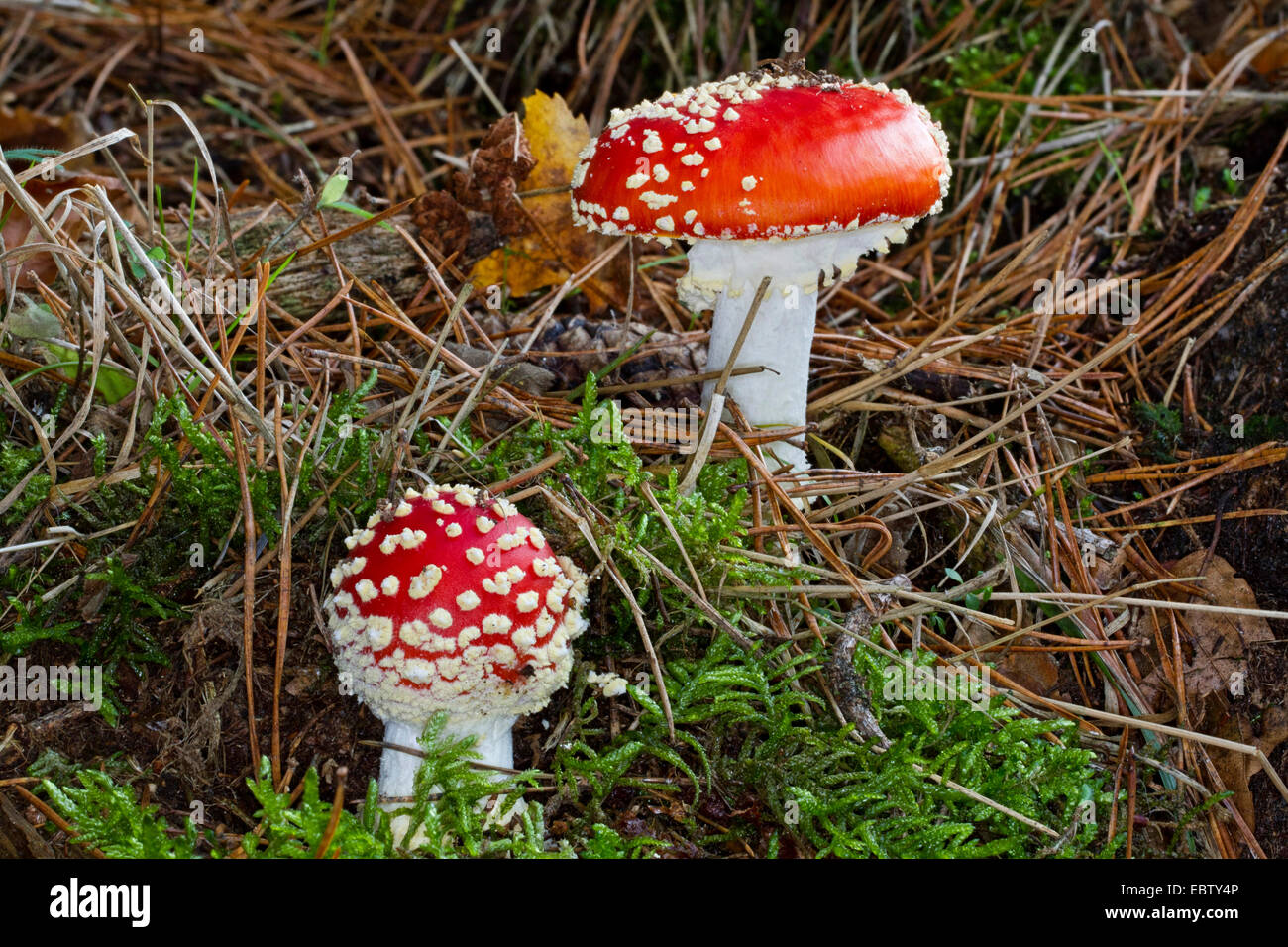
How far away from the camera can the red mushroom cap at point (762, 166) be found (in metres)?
2.19

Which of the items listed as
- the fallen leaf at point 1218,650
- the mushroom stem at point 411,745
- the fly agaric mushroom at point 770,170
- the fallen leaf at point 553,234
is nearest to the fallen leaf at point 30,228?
the fallen leaf at point 553,234

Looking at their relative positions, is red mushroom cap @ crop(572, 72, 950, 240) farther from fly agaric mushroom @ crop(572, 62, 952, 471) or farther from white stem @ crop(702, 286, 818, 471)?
white stem @ crop(702, 286, 818, 471)

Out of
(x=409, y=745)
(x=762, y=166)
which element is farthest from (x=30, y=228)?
(x=762, y=166)

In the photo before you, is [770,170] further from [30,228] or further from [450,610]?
[30,228]

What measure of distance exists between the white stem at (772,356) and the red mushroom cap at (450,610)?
0.98 metres

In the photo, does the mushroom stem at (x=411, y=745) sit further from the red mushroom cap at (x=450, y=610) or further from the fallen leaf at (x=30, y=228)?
the fallen leaf at (x=30, y=228)

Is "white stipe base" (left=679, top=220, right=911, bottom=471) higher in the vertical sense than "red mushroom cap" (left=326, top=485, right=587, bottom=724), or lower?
higher

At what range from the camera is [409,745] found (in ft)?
6.82

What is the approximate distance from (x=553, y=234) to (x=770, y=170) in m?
1.45

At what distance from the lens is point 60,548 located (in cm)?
228

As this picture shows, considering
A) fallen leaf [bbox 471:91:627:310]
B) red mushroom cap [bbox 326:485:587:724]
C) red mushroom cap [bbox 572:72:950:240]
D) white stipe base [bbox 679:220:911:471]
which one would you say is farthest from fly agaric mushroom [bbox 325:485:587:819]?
fallen leaf [bbox 471:91:627:310]

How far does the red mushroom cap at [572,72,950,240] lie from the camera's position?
7.18 ft
